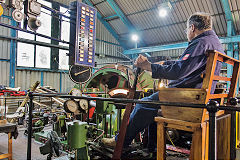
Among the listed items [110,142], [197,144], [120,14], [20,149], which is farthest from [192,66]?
[120,14]

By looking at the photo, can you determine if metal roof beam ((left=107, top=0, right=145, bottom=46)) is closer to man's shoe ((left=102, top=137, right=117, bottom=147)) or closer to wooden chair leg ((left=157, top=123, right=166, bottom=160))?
man's shoe ((left=102, top=137, right=117, bottom=147))

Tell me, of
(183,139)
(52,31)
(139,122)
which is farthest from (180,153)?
(52,31)

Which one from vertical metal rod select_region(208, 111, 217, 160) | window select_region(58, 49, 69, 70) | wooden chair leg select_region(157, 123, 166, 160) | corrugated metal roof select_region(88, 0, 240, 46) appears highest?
corrugated metal roof select_region(88, 0, 240, 46)

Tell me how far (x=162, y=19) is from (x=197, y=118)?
1118 cm

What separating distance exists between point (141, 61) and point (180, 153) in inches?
68.3

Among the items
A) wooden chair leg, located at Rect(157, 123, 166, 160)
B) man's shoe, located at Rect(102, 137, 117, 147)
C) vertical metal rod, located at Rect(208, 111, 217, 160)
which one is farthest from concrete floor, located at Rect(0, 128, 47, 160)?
vertical metal rod, located at Rect(208, 111, 217, 160)

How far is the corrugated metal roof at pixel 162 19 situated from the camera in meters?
9.66

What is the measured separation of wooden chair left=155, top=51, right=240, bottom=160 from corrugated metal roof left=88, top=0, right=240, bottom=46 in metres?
9.30

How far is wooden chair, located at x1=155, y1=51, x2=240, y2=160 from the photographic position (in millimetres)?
1377

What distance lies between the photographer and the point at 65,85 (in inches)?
435

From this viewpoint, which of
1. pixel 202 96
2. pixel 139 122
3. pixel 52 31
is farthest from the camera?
pixel 52 31

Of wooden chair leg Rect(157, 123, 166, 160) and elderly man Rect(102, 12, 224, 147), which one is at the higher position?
elderly man Rect(102, 12, 224, 147)

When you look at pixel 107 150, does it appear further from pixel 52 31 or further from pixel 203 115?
pixel 52 31

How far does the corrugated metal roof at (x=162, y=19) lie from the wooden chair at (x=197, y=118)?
30.5 ft
